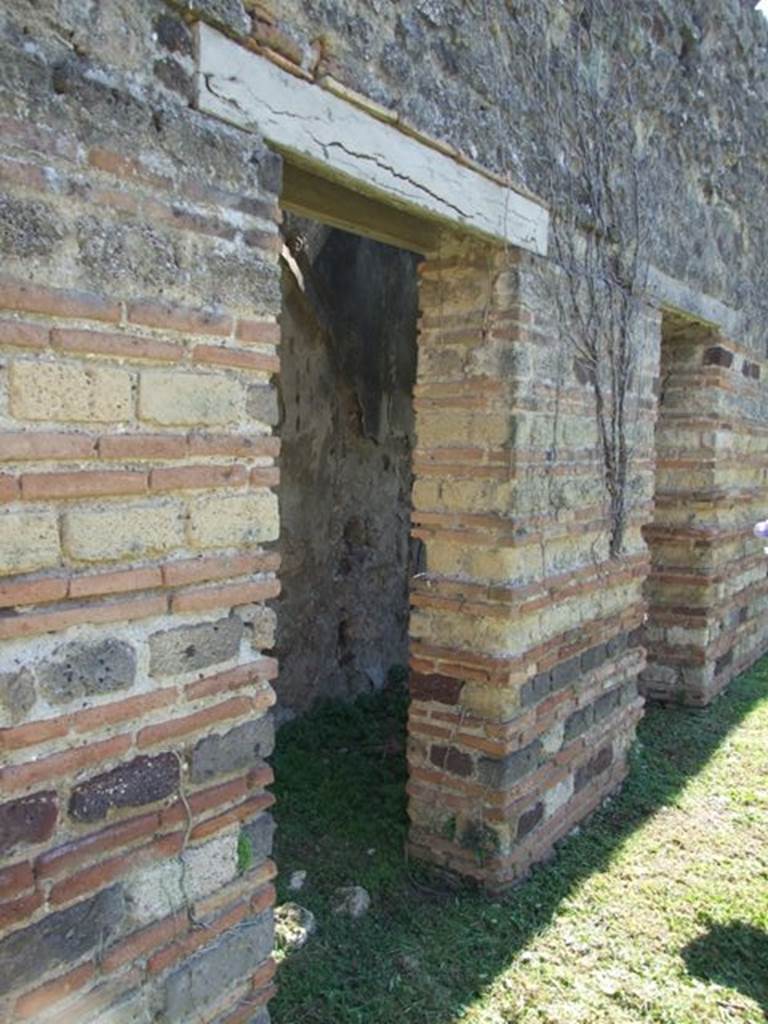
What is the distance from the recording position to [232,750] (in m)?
2.39

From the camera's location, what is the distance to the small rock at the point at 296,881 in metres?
3.62

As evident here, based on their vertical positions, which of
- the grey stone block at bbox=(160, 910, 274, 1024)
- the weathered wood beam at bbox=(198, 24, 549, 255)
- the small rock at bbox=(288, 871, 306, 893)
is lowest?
the small rock at bbox=(288, 871, 306, 893)

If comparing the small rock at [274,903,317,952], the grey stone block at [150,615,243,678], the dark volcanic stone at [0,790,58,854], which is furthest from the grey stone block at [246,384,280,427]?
the small rock at [274,903,317,952]

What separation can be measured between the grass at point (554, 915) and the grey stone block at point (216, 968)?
0.54 meters

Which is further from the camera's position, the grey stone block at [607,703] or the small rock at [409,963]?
the grey stone block at [607,703]

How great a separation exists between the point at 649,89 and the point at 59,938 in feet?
15.1

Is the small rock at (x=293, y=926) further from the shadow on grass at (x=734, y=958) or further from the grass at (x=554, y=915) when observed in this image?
the shadow on grass at (x=734, y=958)

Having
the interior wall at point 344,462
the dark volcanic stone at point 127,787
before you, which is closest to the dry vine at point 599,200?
the interior wall at point 344,462

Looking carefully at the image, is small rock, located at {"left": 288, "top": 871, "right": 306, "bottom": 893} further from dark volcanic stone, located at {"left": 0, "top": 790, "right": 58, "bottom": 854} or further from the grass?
dark volcanic stone, located at {"left": 0, "top": 790, "right": 58, "bottom": 854}

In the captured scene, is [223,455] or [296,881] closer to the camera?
[223,455]

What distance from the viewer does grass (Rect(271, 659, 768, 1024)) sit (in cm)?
298

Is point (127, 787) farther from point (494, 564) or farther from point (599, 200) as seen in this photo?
point (599, 200)

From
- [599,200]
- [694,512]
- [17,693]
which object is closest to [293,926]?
[17,693]

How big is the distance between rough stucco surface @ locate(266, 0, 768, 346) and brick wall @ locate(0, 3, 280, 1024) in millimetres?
695
